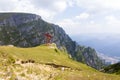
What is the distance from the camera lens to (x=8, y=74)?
61750 millimetres

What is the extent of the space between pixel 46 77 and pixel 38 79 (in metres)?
2.17

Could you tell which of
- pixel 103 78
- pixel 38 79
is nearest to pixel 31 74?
pixel 38 79

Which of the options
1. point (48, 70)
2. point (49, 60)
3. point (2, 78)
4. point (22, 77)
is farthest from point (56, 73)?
point (49, 60)

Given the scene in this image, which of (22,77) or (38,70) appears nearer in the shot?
(22,77)

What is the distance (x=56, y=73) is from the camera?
67562 mm

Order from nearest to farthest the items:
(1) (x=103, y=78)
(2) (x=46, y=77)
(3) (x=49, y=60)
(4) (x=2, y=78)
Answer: (4) (x=2, y=78) → (2) (x=46, y=77) → (1) (x=103, y=78) → (3) (x=49, y=60)

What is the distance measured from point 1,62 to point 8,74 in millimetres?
10513

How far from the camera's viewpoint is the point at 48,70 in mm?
70688

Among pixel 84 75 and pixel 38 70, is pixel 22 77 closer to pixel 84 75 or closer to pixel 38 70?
pixel 38 70

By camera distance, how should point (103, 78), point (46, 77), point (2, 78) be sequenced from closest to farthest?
point (2, 78), point (46, 77), point (103, 78)

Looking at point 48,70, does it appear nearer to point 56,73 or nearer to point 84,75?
point 56,73

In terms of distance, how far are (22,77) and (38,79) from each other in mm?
3561

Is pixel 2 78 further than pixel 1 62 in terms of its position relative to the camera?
No

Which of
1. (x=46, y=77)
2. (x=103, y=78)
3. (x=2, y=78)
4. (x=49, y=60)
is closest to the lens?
(x=2, y=78)
